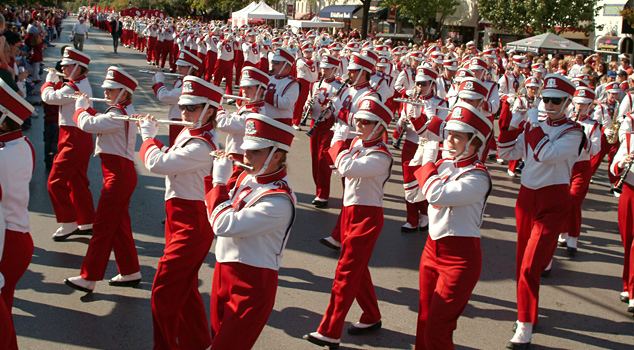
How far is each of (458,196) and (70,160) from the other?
4.77 metres

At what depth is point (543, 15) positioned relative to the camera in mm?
34969

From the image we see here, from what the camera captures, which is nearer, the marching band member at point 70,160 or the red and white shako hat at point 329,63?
the marching band member at point 70,160

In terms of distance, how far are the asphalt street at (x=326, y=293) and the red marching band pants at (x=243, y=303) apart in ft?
5.11

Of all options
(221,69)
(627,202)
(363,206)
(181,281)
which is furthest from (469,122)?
(221,69)

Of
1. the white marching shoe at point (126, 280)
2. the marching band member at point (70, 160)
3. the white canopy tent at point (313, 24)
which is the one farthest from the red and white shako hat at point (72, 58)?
the white canopy tent at point (313, 24)

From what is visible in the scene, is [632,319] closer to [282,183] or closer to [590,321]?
[590,321]

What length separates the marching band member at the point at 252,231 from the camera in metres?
4.30

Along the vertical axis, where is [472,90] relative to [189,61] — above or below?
below

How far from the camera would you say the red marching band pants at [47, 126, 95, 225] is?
8.00 metres

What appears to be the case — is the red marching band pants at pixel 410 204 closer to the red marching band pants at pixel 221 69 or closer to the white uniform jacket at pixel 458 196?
the white uniform jacket at pixel 458 196

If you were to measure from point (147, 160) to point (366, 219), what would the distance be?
73.7 inches

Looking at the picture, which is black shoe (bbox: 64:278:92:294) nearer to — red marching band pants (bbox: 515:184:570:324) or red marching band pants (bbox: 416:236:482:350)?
red marching band pants (bbox: 416:236:482:350)

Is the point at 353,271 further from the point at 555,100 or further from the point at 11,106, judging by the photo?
the point at 11,106

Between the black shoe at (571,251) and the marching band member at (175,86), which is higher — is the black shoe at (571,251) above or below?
below
